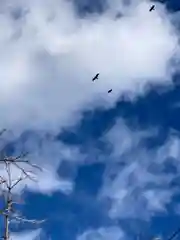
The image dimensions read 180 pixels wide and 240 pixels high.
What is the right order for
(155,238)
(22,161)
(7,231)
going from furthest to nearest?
(155,238), (7,231), (22,161)

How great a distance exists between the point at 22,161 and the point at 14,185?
987cm

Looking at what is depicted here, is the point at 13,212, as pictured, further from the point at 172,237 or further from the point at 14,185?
the point at 14,185

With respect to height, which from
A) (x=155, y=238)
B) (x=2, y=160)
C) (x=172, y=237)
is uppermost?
(x=155, y=238)

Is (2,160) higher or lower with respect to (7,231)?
lower

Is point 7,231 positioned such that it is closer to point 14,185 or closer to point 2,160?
point 14,185

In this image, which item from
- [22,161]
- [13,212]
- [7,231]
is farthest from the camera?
[7,231]

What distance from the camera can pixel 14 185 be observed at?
16.2m

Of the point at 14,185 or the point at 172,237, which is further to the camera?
the point at 14,185

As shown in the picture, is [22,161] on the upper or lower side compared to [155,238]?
lower

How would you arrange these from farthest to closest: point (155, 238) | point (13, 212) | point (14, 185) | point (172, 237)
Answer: point (155, 238), point (14, 185), point (172, 237), point (13, 212)

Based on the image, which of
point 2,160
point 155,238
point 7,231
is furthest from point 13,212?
point 155,238

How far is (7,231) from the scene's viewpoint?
61.5 ft

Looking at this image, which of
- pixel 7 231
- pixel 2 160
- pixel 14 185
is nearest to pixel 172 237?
pixel 14 185

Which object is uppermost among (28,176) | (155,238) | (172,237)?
(155,238)
